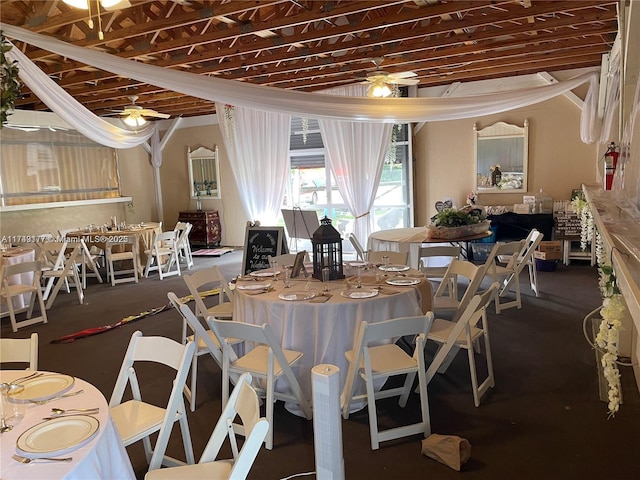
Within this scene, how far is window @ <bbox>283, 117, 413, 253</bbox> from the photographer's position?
8656mm

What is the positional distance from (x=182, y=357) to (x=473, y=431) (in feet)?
5.96

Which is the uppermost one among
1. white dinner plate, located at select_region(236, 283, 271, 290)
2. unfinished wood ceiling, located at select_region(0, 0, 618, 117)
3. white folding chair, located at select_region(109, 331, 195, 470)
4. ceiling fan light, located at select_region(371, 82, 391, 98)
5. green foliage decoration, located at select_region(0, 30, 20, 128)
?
unfinished wood ceiling, located at select_region(0, 0, 618, 117)

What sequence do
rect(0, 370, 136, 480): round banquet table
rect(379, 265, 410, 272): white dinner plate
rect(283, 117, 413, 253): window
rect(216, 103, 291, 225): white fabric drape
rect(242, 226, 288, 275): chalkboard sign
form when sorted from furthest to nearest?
rect(216, 103, 291, 225): white fabric drape
rect(283, 117, 413, 253): window
rect(242, 226, 288, 275): chalkboard sign
rect(379, 265, 410, 272): white dinner plate
rect(0, 370, 136, 480): round banquet table

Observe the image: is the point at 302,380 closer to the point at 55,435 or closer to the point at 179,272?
the point at 55,435

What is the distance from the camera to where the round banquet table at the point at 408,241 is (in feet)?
Result: 18.3

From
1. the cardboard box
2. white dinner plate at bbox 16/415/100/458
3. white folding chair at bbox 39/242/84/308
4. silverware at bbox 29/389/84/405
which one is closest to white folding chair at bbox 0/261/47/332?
white folding chair at bbox 39/242/84/308

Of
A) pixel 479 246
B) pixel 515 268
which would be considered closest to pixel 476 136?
pixel 479 246

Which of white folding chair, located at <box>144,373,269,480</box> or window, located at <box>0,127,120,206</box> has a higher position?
window, located at <box>0,127,120,206</box>

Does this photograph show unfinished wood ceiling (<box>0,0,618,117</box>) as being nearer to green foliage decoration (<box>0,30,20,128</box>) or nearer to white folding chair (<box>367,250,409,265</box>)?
green foliage decoration (<box>0,30,20,128</box>)

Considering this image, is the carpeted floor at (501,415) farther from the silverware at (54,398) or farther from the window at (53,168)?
the window at (53,168)

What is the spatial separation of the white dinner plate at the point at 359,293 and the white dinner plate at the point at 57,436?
187cm

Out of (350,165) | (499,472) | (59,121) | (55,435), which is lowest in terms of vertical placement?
(499,472)

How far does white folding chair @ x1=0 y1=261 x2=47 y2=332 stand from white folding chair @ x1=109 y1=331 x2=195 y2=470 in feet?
11.2

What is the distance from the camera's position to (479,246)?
7723 mm
